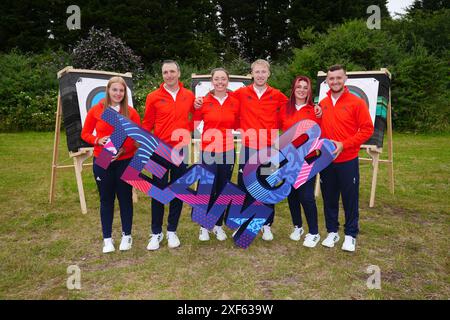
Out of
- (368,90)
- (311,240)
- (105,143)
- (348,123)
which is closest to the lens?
(105,143)

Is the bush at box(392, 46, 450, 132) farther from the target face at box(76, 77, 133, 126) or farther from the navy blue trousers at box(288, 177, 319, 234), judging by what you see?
the target face at box(76, 77, 133, 126)

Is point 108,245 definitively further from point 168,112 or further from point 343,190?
point 343,190

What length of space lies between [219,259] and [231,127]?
1255mm

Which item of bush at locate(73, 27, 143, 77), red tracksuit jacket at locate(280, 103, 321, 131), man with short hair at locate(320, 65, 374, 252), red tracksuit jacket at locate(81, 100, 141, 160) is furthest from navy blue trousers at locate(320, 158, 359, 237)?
Result: bush at locate(73, 27, 143, 77)

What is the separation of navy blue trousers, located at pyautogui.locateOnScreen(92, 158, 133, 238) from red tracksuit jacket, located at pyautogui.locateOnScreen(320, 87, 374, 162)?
76.2 inches

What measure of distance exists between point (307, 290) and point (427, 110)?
34.1ft

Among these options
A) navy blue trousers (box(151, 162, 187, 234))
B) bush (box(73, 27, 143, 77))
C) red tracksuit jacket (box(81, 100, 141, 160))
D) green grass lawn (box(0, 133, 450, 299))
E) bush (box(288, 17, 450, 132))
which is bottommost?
green grass lawn (box(0, 133, 450, 299))

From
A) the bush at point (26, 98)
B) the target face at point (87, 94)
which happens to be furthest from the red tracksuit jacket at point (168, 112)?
the bush at point (26, 98)

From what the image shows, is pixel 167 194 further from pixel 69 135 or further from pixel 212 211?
pixel 69 135

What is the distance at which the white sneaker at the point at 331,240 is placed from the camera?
3.81 metres

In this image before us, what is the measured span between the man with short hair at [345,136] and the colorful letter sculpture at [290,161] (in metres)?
0.16

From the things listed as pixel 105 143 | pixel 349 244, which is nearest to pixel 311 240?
pixel 349 244

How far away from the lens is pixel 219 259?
141 inches

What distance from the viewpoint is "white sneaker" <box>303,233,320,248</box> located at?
12.5ft
